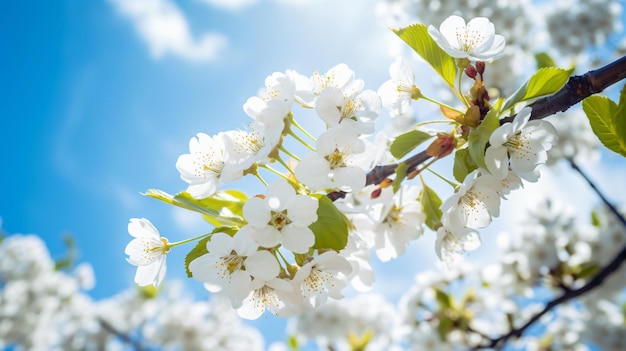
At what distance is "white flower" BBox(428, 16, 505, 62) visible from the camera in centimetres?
105

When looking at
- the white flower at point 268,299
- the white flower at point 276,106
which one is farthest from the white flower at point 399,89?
the white flower at point 268,299

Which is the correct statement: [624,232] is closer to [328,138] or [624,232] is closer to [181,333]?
[328,138]

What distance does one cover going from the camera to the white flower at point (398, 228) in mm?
1211

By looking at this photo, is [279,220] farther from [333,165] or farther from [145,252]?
[145,252]

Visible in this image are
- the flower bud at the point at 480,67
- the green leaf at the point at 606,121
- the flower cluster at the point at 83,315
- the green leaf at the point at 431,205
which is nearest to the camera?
the green leaf at the point at 606,121

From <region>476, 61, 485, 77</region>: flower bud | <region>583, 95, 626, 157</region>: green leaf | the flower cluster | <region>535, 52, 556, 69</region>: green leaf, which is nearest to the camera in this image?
<region>583, 95, 626, 157</region>: green leaf

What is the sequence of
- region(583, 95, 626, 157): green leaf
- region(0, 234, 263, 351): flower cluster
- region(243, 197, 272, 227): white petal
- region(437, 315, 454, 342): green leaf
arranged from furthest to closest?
region(0, 234, 263, 351): flower cluster
region(437, 315, 454, 342): green leaf
region(583, 95, 626, 157): green leaf
region(243, 197, 272, 227): white petal

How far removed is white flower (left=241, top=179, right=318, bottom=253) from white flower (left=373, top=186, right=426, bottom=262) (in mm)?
355

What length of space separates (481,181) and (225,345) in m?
7.87

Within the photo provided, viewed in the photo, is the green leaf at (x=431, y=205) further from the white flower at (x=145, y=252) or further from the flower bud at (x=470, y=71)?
the white flower at (x=145, y=252)

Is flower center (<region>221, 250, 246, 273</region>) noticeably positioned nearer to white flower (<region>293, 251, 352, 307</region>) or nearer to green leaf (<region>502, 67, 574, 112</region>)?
white flower (<region>293, 251, 352, 307</region>)

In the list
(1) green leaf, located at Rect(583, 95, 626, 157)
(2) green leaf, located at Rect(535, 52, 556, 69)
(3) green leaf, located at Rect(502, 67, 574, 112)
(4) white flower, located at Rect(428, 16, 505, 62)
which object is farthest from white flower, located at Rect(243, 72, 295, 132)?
(2) green leaf, located at Rect(535, 52, 556, 69)

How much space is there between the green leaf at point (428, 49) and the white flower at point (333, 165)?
0.29 m

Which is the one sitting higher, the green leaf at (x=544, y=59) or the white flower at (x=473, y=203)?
the green leaf at (x=544, y=59)
